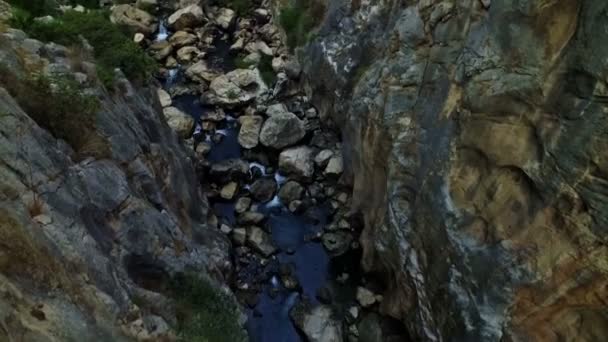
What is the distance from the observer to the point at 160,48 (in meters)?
29.0

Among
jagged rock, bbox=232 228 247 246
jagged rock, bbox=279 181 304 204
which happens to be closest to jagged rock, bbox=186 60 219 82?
jagged rock, bbox=279 181 304 204

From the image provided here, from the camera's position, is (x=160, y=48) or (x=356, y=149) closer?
(x=356, y=149)

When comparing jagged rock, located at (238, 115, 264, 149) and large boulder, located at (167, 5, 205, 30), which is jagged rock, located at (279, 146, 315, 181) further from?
large boulder, located at (167, 5, 205, 30)

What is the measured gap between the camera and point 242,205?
795 inches

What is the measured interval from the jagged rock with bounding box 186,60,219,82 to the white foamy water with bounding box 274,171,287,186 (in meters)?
7.87

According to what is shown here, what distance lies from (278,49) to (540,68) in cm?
1944

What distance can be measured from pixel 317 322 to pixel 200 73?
15.9 meters

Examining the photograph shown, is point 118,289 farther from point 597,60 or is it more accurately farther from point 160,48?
point 160,48

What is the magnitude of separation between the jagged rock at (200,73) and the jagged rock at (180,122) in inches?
136

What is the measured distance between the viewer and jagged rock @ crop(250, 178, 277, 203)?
20703 mm

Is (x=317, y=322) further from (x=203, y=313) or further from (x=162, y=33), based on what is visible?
(x=162, y=33)

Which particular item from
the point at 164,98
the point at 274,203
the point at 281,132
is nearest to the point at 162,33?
the point at 164,98

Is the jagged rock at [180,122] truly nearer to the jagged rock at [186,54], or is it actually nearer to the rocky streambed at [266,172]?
the rocky streambed at [266,172]

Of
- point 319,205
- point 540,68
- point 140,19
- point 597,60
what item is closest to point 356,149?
point 319,205
